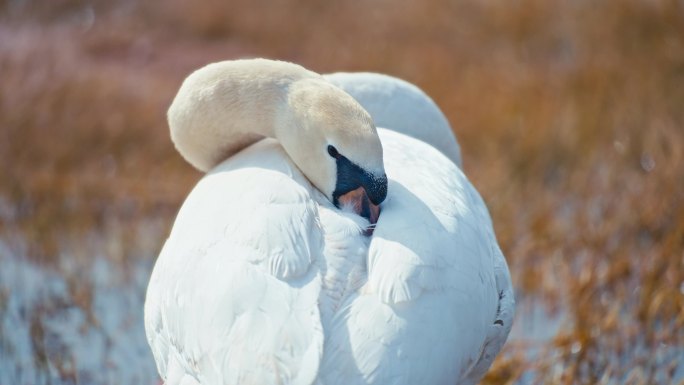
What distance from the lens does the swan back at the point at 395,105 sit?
436 centimetres

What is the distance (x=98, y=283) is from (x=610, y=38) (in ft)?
16.1

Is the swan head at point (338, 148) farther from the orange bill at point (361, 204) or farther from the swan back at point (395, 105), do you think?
the swan back at point (395, 105)

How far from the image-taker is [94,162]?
7184 millimetres

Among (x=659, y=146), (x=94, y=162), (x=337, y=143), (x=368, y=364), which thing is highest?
(x=337, y=143)

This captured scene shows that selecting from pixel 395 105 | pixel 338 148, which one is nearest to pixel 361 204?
pixel 338 148

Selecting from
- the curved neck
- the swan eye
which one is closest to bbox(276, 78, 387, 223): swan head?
the swan eye

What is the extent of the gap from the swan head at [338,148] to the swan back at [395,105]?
0.92 metres

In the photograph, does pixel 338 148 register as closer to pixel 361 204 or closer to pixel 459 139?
pixel 361 204

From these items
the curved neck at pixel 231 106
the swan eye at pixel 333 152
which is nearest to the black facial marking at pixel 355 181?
the swan eye at pixel 333 152

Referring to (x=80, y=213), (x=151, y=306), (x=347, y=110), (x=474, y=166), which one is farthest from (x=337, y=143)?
(x=474, y=166)

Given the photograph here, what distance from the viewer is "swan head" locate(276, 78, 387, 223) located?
316 centimetres

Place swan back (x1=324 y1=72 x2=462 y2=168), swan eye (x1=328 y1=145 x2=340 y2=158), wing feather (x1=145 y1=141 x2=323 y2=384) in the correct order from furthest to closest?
1. swan back (x1=324 y1=72 x2=462 y2=168)
2. swan eye (x1=328 y1=145 x2=340 y2=158)
3. wing feather (x1=145 y1=141 x2=323 y2=384)

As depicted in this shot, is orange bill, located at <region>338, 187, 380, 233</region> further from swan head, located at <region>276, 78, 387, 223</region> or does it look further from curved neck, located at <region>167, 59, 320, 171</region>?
curved neck, located at <region>167, 59, 320, 171</region>

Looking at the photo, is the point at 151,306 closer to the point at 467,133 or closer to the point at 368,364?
the point at 368,364
